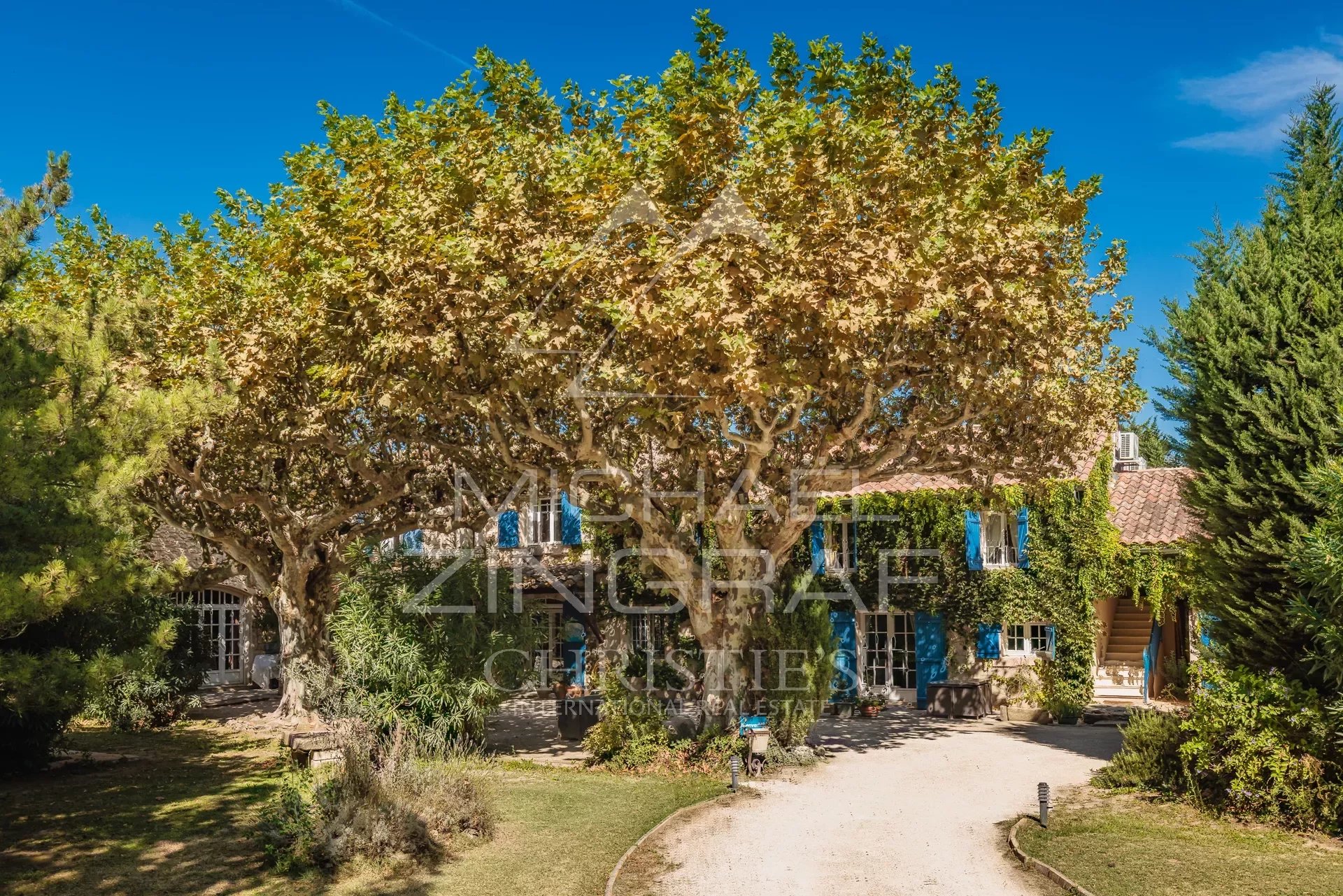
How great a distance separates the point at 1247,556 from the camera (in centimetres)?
1252

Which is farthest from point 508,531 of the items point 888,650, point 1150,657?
point 1150,657

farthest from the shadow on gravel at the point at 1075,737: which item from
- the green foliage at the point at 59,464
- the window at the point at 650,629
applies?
the green foliage at the point at 59,464

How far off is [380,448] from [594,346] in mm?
7765

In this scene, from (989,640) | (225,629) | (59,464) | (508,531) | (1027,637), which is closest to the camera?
(59,464)

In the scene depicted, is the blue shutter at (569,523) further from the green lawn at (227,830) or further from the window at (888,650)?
the green lawn at (227,830)

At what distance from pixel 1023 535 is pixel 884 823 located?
39.8 feet

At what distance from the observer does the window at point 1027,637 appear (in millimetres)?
23562

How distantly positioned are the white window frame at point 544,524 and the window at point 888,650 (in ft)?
27.1

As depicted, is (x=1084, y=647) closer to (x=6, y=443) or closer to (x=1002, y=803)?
(x=1002, y=803)

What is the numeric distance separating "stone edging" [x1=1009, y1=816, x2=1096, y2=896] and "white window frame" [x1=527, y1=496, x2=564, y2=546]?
666 inches

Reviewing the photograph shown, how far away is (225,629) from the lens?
30.8 meters

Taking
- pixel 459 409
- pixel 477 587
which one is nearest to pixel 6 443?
pixel 459 409

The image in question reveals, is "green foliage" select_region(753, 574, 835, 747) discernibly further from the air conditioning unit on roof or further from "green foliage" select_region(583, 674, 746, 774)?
the air conditioning unit on roof

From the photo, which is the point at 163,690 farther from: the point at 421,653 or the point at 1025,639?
the point at 1025,639
